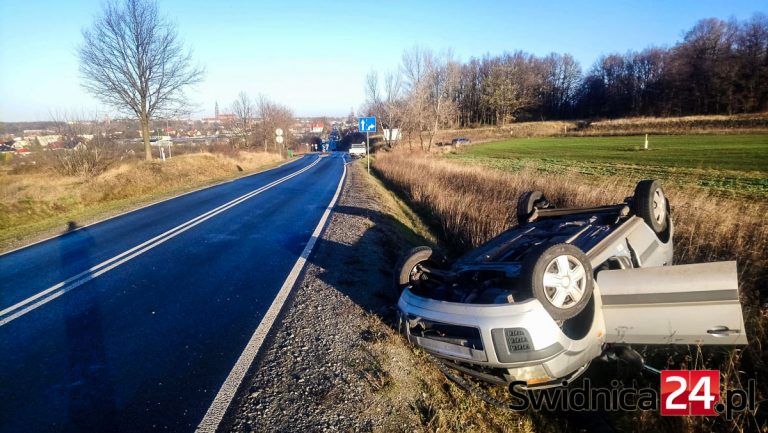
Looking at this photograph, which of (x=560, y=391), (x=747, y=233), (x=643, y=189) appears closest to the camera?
(x=560, y=391)

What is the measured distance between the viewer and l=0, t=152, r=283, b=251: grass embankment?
11.3 m

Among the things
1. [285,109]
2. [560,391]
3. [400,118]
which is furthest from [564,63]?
[560,391]

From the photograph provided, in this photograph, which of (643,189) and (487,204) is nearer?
(643,189)

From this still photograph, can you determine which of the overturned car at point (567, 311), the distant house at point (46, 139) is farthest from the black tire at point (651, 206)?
the distant house at point (46, 139)

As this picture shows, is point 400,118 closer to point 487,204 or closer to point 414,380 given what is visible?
point 487,204

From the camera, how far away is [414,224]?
11.9 metres

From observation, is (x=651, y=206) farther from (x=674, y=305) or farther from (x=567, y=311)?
(x=567, y=311)

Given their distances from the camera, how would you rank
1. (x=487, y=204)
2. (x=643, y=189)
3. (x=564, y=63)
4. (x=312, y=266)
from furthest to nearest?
(x=564, y=63), (x=487, y=204), (x=312, y=266), (x=643, y=189)

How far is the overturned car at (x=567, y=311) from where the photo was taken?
304cm

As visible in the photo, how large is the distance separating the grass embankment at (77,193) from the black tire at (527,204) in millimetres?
9548

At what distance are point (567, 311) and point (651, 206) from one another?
7.68 ft

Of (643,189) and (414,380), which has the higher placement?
(643,189)

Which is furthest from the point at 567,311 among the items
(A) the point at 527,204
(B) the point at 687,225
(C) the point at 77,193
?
(C) the point at 77,193

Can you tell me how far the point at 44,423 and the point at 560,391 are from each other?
4.02 metres
